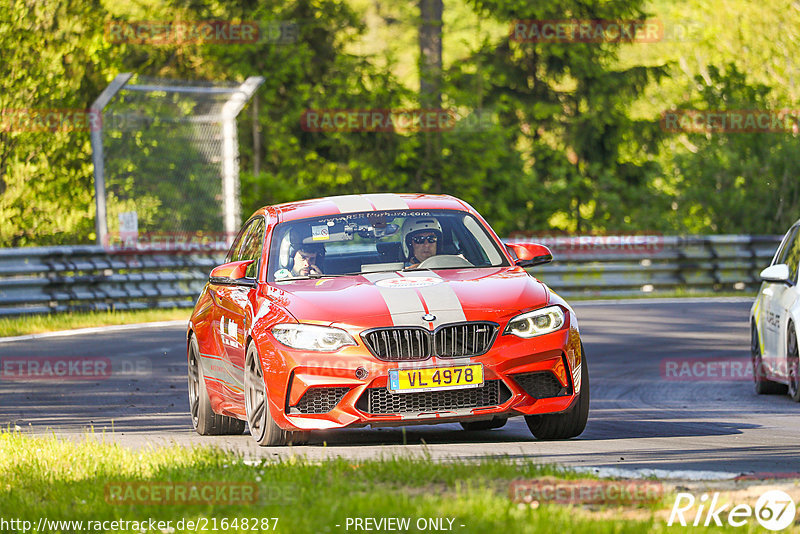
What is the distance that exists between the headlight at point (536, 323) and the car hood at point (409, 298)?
0.16 feet

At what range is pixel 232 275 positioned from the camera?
9.55 meters

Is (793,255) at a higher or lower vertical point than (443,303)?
lower

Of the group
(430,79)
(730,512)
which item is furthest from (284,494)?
(430,79)

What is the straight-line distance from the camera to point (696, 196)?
1271 inches

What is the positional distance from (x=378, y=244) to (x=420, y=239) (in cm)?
29

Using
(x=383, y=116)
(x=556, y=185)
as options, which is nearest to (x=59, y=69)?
(x=383, y=116)

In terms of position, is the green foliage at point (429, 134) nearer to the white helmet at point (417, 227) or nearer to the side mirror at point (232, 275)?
the side mirror at point (232, 275)

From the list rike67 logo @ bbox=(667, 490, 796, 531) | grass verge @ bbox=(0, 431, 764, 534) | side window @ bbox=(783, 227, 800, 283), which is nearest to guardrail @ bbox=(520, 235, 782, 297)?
side window @ bbox=(783, 227, 800, 283)

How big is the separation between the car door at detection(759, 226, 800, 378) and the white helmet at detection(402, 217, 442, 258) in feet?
11.6

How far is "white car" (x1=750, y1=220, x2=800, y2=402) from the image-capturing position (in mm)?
11672

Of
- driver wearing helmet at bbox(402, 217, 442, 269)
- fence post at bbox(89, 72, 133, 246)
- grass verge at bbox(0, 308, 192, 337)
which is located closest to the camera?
driver wearing helmet at bbox(402, 217, 442, 269)

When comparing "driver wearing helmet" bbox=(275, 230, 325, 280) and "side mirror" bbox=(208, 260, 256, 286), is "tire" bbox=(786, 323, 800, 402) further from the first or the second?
"side mirror" bbox=(208, 260, 256, 286)

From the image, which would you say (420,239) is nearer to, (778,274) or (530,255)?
(530,255)

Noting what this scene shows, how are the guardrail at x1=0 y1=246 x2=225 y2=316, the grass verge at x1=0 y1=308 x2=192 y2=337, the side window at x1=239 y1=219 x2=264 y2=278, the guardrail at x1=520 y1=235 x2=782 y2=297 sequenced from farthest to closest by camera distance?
the guardrail at x1=520 y1=235 x2=782 y2=297 → the guardrail at x1=0 y1=246 x2=225 y2=316 → the grass verge at x1=0 y1=308 x2=192 y2=337 → the side window at x1=239 y1=219 x2=264 y2=278
